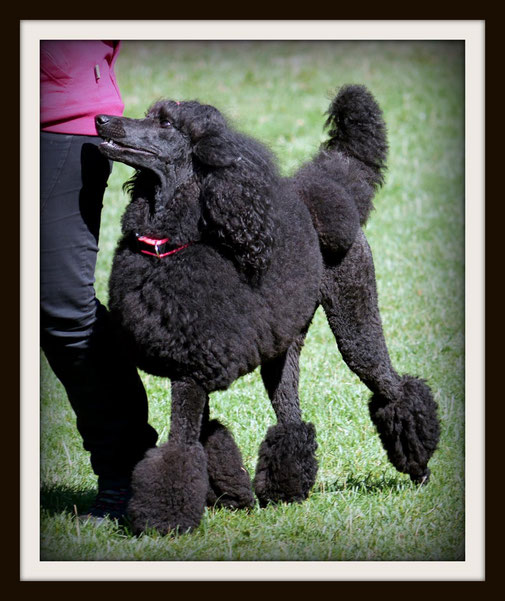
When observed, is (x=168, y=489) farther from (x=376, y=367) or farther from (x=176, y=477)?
(x=376, y=367)

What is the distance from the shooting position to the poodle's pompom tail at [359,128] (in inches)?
186

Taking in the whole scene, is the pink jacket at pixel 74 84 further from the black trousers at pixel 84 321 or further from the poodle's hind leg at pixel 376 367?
the poodle's hind leg at pixel 376 367

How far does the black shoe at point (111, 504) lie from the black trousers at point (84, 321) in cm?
5

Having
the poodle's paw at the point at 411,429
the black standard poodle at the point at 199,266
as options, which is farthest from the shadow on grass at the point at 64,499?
the poodle's paw at the point at 411,429

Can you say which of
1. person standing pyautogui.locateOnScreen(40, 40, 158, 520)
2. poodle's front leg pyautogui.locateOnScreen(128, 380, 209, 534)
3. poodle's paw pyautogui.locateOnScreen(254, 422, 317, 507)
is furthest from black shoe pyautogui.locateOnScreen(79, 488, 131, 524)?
poodle's paw pyautogui.locateOnScreen(254, 422, 317, 507)

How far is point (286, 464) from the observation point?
447cm

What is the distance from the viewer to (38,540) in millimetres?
3781

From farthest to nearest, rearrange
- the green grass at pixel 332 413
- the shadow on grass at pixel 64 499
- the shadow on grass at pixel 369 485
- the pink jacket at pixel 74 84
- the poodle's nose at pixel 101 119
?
1. the shadow on grass at pixel 369 485
2. the shadow on grass at pixel 64 499
3. the green grass at pixel 332 413
4. the pink jacket at pixel 74 84
5. the poodle's nose at pixel 101 119

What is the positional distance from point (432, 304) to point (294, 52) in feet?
11.7

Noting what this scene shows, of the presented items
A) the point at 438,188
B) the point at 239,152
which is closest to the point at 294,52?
the point at 239,152

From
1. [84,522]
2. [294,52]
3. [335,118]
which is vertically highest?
[294,52]

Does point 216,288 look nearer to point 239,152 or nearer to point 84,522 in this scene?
point 239,152

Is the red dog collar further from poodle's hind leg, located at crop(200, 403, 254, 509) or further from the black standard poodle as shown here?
poodle's hind leg, located at crop(200, 403, 254, 509)

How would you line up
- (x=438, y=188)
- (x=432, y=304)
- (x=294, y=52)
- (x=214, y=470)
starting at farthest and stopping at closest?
(x=438, y=188) < (x=432, y=304) < (x=294, y=52) < (x=214, y=470)
